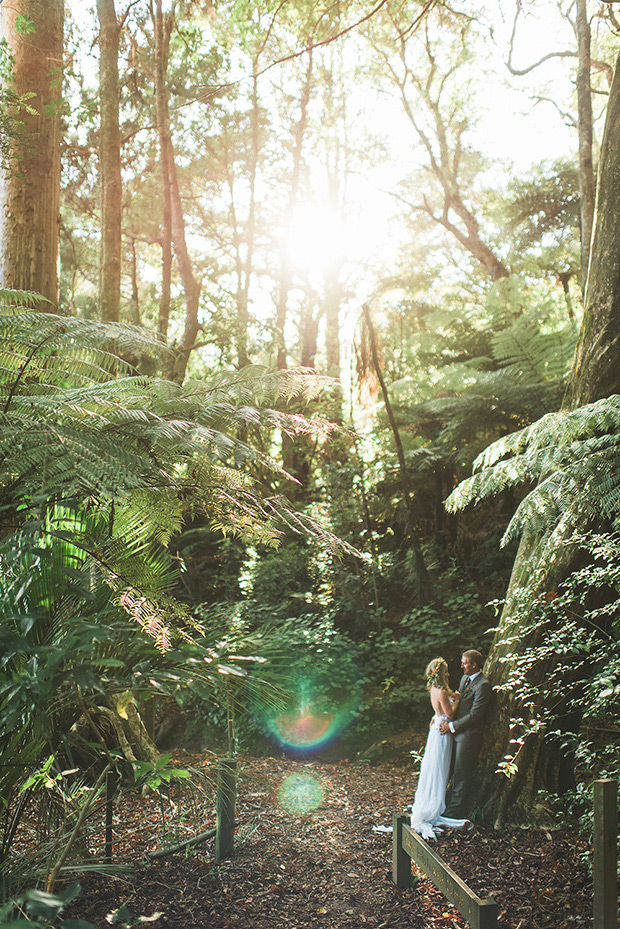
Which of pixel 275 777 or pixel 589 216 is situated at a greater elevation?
pixel 589 216

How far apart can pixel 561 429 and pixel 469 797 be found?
9.14ft

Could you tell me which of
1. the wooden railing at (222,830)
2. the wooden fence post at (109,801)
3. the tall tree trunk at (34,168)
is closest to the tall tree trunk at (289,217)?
the tall tree trunk at (34,168)

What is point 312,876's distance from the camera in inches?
146

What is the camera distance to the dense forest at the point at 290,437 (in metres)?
2.31

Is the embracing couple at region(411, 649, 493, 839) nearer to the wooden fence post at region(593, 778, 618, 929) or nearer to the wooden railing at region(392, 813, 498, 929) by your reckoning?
the wooden railing at region(392, 813, 498, 929)

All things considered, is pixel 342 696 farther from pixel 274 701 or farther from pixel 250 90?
pixel 250 90

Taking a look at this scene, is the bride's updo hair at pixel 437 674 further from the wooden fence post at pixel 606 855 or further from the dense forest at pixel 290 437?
the wooden fence post at pixel 606 855

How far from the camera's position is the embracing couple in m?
4.40

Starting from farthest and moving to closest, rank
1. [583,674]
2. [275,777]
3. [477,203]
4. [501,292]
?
[477,203], [501,292], [275,777], [583,674]

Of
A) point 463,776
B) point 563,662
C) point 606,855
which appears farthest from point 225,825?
point 563,662

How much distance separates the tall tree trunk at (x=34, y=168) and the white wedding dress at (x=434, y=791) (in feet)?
13.6

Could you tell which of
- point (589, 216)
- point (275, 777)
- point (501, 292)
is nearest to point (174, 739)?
point (275, 777)

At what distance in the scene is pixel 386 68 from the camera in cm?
1152

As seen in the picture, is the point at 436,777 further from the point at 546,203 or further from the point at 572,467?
the point at 546,203
